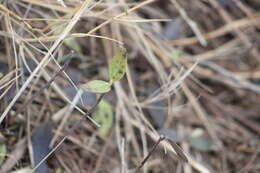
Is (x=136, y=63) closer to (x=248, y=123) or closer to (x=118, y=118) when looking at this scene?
(x=118, y=118)

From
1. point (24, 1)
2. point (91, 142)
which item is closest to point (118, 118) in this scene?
point (91, 142)

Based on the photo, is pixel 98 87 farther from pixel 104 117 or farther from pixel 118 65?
pixel 104 117

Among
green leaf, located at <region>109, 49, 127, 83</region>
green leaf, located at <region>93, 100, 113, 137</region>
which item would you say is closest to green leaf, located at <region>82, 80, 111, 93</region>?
Result: green leaf, located at <region>109, 49, 127, 83</region>

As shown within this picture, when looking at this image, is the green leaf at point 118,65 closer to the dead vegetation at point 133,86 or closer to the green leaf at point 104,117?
the dead vegetation at point 133,86

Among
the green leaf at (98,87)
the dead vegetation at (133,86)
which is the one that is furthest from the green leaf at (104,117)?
the green leaf at (98,87)

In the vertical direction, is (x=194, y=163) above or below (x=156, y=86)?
below

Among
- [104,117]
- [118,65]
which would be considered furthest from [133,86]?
[118,65]
